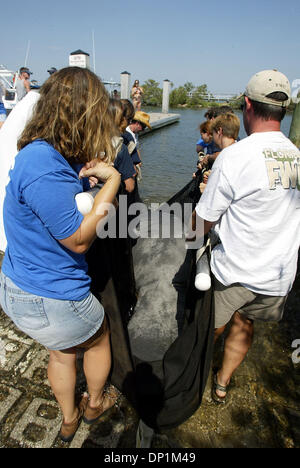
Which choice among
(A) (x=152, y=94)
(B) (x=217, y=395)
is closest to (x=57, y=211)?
(B) (x=217, y=395)

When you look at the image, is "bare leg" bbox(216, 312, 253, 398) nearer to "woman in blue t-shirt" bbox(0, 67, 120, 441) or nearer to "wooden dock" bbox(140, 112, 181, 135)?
"woman in blue t-shirt" bbox(0, 67, 120, 441)

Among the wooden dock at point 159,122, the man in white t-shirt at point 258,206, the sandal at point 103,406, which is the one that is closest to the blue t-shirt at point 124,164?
the man in white t-shirt at point 258,206

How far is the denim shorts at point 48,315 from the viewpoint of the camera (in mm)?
1204

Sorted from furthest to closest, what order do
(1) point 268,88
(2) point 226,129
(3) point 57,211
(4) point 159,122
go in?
1. (4) point 159,122
2. (2) point 226,129
3. (1) point 268,88
4. (3) point 57,211

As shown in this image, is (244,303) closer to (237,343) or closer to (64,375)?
(237,343)

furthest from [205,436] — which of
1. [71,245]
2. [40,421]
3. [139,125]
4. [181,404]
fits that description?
[139,125]

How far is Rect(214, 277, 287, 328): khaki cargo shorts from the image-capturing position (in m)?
1.62

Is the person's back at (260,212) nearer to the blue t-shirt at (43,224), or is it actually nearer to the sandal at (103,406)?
the blue t-shirt at (43,224)

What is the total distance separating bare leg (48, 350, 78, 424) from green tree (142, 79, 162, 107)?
170 ft

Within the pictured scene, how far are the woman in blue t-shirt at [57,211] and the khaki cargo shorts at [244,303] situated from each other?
2.47 ft

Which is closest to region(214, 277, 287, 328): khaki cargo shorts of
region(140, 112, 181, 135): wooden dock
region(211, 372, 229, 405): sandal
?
region(211, 372, 229, 405): sandal

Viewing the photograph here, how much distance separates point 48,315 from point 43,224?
0.41 metres

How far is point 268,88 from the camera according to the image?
1.38m
